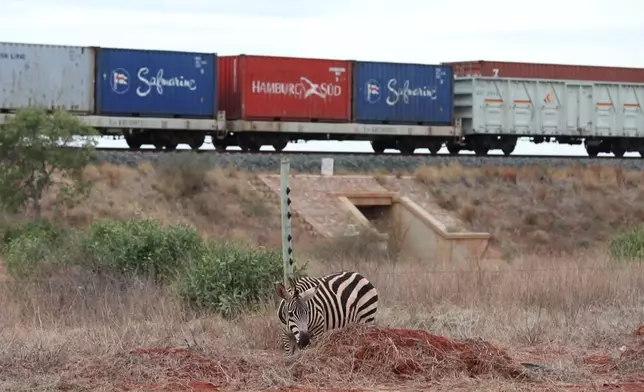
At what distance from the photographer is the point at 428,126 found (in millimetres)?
40562

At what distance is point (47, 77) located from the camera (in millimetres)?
34188

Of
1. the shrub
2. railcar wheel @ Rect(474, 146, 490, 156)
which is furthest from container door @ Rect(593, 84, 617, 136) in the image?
the shrub

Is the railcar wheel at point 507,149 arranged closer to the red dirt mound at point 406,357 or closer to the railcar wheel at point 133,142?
the railcar wheel at point 133,142

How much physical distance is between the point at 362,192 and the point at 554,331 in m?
21.7

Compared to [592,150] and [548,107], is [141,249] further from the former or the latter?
[592,150]

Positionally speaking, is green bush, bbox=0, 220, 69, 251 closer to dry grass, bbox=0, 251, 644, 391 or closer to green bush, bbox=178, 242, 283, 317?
dry grass, bbox=0, 251, 644, 391

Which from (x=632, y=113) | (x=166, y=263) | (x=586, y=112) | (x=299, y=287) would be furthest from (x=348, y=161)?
(x=299, y=287)

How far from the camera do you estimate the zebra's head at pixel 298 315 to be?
386 inches

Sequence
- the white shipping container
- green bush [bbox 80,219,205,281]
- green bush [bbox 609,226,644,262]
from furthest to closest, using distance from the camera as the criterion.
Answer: the white shipping container < green bush [bbox 609,226,644,262] < green bush [bbox 80,219,205,281]

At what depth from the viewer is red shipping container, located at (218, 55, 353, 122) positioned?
1471 inches

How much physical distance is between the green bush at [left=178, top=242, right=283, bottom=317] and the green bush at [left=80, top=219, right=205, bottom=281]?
1.88 meters

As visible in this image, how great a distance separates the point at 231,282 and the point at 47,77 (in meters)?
21.2

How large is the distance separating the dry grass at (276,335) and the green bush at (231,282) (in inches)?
18.3

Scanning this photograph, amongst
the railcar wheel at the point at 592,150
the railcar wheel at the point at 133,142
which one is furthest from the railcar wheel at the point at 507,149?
the railcar wheel at the point at 133,142
